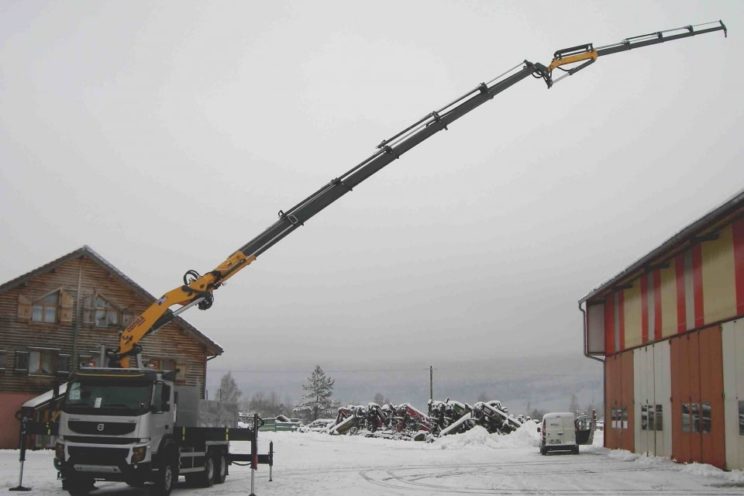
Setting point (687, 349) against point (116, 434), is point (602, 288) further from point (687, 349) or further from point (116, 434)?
point (116, 434)

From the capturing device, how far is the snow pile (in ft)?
155

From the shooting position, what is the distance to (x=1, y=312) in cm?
3828

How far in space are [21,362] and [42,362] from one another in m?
1.03

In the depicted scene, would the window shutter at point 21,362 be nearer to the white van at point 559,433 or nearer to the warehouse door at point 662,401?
the white van at point 559,433

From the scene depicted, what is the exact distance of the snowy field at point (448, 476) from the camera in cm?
2031

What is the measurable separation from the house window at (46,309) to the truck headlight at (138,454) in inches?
930

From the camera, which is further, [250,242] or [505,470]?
[505,470]

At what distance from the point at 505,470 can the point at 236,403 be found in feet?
30.7

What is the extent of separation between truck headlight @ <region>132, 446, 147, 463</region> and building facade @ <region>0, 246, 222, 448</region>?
20814 millimetres

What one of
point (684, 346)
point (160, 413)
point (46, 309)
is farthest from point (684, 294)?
point (46, 309)

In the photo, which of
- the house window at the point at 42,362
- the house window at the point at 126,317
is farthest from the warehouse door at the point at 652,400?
the house window at the point at 42,362

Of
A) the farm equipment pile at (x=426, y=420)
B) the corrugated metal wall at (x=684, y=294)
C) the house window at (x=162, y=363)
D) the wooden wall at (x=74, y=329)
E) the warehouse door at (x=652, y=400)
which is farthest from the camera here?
the farm equipment pile at (x=426, y=420)

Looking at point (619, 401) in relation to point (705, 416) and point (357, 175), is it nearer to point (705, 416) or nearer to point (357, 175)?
point (705, 416)

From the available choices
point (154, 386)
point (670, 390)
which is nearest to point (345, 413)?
point (670, 390)
